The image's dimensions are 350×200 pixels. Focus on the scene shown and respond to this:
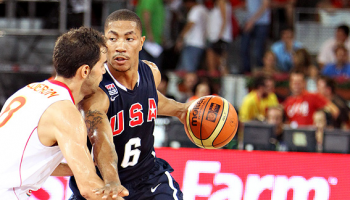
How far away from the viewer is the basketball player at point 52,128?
270 centimetres

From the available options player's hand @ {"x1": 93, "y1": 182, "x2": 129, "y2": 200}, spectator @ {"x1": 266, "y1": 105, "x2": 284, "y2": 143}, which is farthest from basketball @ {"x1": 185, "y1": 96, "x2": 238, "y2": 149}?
spectator @ {"x1": 266, "y1": 105, "x2": 284, "y2": 143}

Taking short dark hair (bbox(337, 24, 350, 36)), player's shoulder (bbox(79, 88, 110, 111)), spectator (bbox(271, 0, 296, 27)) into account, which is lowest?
player's shoulder (bbox(79, 88, 110, 111))

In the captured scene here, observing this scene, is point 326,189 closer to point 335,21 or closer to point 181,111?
point 181,111

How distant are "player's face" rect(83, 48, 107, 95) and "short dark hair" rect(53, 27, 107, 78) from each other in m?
0.08

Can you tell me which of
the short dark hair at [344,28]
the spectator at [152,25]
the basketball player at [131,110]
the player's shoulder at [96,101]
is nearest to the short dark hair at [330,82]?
the short dark hair at [344,28]

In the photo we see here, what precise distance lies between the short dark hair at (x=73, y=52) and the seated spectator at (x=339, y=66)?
674 cm

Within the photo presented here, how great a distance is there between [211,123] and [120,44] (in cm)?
109

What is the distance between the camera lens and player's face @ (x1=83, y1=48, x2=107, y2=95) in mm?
3131

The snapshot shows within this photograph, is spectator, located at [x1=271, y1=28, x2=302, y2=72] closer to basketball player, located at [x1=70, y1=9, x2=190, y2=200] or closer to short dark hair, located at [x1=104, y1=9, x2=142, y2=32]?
basketball player, located at [x1=70, y1=9, x2=190, y2=200]

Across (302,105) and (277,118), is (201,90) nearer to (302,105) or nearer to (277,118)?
(277,118)

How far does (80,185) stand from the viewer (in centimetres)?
273

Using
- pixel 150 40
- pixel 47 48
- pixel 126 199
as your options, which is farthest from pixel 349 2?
pixel 126 199

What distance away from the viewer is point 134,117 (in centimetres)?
372

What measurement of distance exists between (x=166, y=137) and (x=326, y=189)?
267cm
